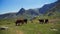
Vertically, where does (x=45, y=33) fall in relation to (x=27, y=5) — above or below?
below

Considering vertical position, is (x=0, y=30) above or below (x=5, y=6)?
below

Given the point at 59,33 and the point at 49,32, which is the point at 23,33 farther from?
the point at 59,33

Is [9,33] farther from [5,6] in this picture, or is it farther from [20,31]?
[5,6]

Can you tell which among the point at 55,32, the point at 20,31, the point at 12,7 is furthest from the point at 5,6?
the point at 55,32

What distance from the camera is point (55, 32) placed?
8508mm

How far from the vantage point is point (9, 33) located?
8.10m

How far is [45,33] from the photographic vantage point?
26.8 feet

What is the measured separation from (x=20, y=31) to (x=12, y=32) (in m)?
0.47

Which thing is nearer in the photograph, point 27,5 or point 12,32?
point 12,32

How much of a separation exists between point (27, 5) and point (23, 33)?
257 cm

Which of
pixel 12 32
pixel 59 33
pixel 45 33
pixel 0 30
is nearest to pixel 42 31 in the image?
pixel 45 33

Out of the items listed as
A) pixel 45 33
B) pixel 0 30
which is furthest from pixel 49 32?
pixel 0 30

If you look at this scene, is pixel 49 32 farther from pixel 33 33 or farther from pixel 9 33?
pixel 9 33

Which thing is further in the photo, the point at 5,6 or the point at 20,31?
the point at 5,6
